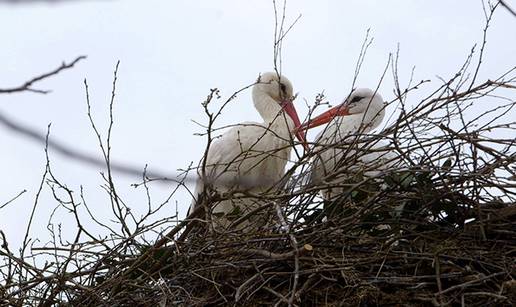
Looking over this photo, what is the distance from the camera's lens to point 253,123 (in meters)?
4.51

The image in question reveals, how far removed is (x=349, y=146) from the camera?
3.33 m

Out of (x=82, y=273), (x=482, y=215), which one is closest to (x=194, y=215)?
(x=82, y=273)

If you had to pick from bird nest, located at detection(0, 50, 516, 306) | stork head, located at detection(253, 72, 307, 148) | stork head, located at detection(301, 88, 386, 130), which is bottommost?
bird nest, located at detection(0, 50, 516, 306)

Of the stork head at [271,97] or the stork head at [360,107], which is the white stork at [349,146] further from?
the stork head at [271,97]

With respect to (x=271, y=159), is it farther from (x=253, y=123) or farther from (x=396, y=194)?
(x=396, y=194)

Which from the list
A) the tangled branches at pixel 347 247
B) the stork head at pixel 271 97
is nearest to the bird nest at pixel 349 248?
the tangled branches at pixel 347 247

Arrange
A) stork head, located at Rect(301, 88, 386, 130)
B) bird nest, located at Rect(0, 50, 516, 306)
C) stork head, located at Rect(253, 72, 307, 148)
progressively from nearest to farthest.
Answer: bird nest, located at Rect(0, 50, 516, 306) < stork head, located at Rect(301, 88, 386, 130) < stork head, located at Rect(253, 72, 307, 148)

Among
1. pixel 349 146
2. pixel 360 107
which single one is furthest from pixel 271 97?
pixel 349 146

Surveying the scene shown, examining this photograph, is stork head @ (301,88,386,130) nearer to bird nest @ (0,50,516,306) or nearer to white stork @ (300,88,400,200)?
white stork @ (300,88,400,200)

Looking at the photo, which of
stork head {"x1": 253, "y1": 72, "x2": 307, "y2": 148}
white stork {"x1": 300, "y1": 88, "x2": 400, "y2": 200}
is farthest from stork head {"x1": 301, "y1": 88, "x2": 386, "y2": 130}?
stork head {"x1": 253, "y1": 72, "x2": 307, "y2": 148}

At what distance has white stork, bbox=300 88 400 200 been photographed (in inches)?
130

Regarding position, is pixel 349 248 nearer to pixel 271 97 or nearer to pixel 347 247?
pixel 347 247

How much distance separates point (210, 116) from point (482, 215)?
107cm

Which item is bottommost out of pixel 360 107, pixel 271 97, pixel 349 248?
pixel 349 248
